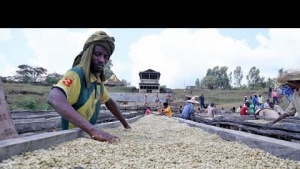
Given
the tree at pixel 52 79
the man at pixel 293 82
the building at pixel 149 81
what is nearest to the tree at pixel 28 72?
the tree at pixel 52 79

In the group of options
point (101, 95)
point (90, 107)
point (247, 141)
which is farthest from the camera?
point (101, 95)

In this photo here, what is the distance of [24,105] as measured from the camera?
20500 mm

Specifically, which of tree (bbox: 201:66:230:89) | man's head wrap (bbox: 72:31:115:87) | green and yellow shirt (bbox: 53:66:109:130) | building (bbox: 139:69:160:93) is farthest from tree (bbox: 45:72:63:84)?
man's head wrap (bbox: 72:31:115:87)

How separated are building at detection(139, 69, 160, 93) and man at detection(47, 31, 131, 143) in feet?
131

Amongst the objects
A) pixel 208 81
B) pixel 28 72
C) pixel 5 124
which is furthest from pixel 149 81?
pixel 5 124

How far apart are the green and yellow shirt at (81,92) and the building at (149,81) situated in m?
39.8

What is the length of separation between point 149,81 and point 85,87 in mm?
41078

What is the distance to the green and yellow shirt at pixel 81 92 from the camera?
303cm

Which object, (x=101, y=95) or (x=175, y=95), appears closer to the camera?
(x=101, y=95)

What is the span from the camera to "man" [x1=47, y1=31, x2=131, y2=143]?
2.80 m

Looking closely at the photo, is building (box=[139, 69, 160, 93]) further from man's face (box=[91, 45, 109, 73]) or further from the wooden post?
the wooden post
